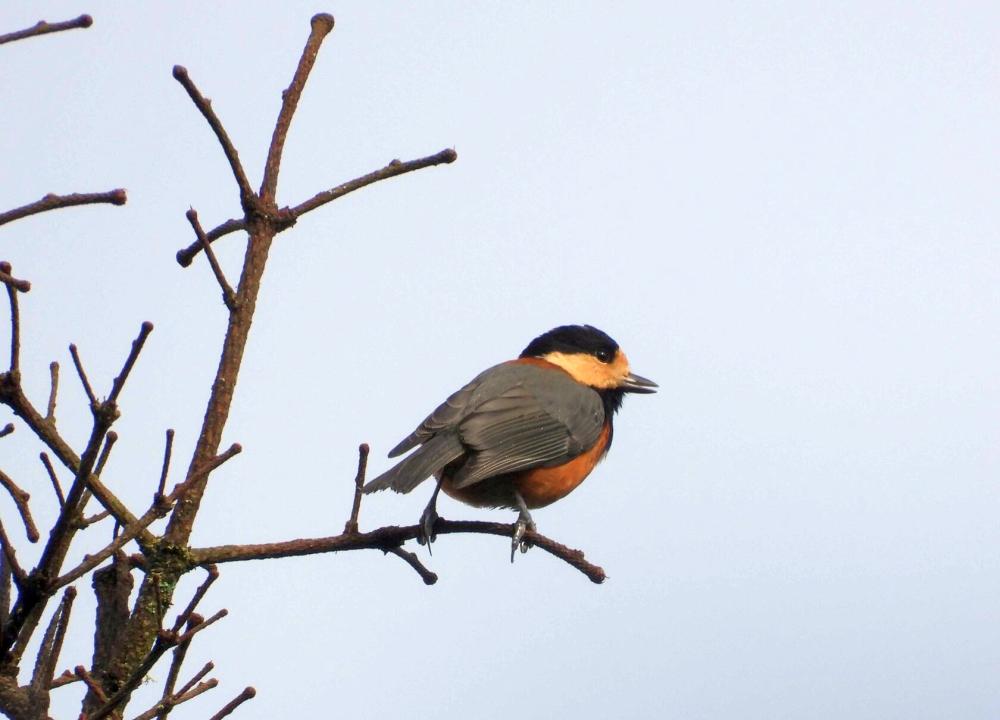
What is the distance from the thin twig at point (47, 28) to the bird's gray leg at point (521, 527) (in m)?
2.29

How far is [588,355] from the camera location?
22.7 ft

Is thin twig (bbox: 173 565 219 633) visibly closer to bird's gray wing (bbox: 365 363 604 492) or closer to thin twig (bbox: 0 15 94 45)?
thin twig (bbox: 0 15 94 45)

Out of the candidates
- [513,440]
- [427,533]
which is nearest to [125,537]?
[427,533]

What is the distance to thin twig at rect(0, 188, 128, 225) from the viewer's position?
5.87 feet

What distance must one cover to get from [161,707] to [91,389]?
532mm

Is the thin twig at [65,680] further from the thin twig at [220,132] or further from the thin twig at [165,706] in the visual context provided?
the thin twig at [220,132]

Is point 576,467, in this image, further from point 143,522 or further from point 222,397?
point 143,522

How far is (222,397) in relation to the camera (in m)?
2.56

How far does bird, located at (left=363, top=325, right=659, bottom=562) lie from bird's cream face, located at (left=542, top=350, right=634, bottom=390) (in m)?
0.03

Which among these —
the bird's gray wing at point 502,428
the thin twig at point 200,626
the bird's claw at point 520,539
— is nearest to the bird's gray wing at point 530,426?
the bird's gray wing at point 502,428

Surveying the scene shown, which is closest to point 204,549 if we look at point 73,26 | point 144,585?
point 144,585

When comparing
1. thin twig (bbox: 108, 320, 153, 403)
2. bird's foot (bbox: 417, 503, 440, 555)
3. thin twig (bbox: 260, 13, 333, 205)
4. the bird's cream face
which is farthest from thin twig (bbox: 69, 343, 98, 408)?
the bird's cream face

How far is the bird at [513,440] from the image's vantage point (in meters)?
5.27

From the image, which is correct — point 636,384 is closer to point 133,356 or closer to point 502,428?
point 502,428
